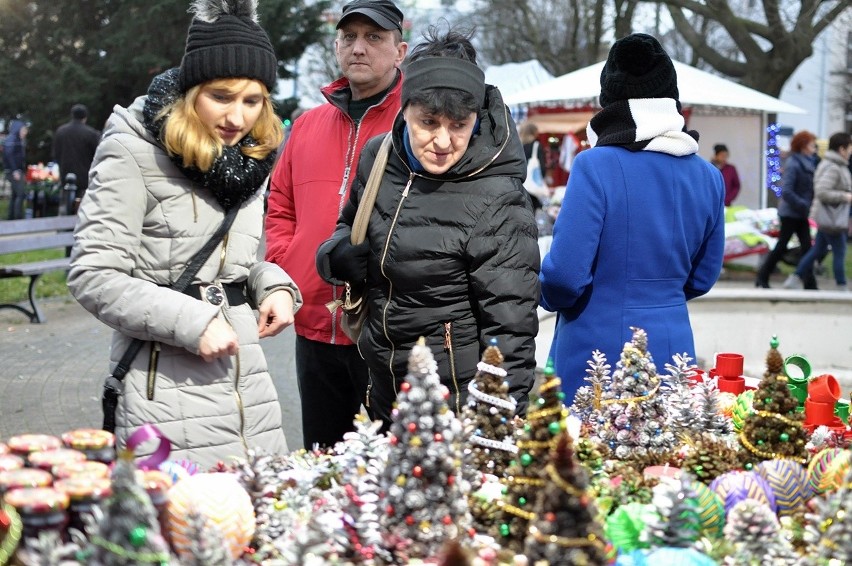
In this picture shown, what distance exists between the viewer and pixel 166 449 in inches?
75.0

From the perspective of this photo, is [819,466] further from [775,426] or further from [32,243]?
[32,243]

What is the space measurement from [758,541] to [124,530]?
3.43 feet

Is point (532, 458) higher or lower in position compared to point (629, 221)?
lower

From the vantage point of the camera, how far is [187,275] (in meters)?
2.74

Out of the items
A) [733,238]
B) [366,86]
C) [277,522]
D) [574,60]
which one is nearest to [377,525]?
[277,522]

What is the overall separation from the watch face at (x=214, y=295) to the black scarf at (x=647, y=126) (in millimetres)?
1475

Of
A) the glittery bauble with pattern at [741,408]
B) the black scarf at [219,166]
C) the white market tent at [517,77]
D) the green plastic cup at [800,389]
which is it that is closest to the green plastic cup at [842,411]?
the green plastic cup at [800,389]

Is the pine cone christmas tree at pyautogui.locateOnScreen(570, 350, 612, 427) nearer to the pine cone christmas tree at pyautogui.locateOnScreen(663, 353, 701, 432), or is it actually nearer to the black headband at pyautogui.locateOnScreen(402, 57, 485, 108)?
the pine cone christmas tree at pyautogui.locateOnScreen(663, 353, 701, 432)

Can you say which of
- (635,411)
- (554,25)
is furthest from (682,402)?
(554,25)

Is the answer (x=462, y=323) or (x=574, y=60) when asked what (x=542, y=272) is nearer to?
(x=462, y=323)

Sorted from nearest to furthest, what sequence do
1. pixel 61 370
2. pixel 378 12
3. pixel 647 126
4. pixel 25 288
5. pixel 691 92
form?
pixel 647 126 < pixel 378 12 < pixel 61 370 < pixel 25 288 < pixel 691 92

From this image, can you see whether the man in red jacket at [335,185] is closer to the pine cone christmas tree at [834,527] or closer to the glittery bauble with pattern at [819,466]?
the glittery bauble with pattern at [819,466]

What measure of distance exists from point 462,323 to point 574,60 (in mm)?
28877

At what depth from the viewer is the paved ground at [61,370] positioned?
249 inches
